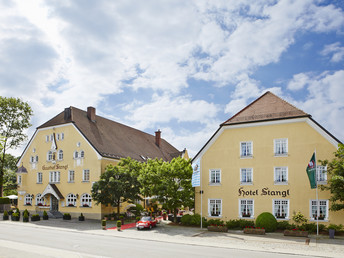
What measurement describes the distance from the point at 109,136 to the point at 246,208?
23.5 m

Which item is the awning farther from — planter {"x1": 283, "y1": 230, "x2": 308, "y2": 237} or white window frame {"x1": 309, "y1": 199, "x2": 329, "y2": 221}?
white window frame {"x1": 309, "y1": 199, "x2": 329, "y2": 221}

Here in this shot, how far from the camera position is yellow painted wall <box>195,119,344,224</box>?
2812 centimetres

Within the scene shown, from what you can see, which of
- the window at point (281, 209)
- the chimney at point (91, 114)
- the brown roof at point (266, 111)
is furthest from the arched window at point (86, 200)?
the window at point (281, 209)

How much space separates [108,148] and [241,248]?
2578cm

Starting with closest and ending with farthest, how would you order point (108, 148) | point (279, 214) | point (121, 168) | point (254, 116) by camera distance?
point (279, 214)
point (254, 116)
point (121, 168)
point (108, 148)

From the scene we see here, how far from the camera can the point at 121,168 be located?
119 feet

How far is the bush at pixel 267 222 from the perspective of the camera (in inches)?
1068

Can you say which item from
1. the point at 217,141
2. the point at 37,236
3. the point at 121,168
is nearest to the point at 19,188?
the point at 121,168

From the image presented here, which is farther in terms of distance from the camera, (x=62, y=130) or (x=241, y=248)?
(x=62, y=130)

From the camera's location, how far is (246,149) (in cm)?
3117

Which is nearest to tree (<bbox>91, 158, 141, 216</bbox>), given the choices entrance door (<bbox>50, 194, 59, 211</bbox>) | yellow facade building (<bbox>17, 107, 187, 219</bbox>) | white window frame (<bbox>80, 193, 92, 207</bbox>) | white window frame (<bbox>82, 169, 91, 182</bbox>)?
yellow facade building (<bbox>17, 107, 187, 219</bbox>)

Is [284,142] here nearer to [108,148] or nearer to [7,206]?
[108,148]

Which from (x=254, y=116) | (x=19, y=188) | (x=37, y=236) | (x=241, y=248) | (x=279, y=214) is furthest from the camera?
(x=19, y=188)

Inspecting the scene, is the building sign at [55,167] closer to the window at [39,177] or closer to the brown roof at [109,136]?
the window at [39,177]
